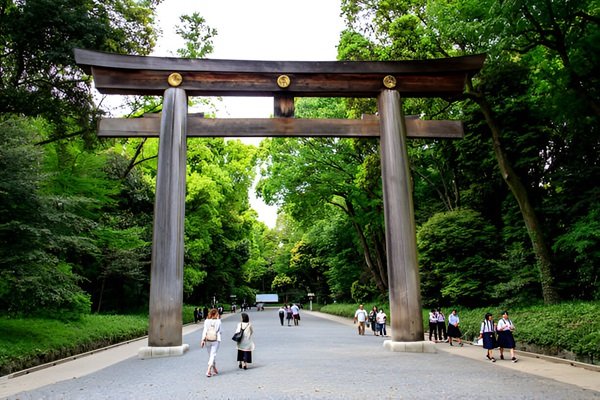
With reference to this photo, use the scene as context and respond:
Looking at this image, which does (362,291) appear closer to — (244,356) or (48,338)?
(48,338)

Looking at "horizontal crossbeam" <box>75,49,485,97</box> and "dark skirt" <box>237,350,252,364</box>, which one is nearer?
"dark skirt" <box>237,350,252,364</box>

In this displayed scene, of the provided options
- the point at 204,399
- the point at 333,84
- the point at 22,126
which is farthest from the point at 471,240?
the point at 22,126

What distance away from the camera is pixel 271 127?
12289 millimetres

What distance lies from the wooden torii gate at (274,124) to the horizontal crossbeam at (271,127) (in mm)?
28

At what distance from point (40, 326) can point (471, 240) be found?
1705cm

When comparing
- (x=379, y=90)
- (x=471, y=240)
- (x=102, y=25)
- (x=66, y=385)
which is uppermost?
(x=102, y=25)

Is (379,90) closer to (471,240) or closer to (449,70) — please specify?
(449,70)

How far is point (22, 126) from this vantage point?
1227cm

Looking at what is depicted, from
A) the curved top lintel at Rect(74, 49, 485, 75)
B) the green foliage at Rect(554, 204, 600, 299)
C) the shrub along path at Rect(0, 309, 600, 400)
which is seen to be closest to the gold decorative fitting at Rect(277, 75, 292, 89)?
the curved top lintel at Rect(74, 49, 485, 75)

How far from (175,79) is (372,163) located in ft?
42.3

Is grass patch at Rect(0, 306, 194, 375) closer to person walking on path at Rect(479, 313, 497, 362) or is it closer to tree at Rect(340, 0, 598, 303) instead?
person walking on path at Rect(479, 313, 497, 362)

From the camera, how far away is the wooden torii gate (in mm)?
11250

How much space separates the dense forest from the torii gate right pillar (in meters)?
4.04

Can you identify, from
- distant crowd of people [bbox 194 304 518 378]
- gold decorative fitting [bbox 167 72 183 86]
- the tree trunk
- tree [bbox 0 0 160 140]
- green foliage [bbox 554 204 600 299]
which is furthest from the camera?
the tree trunk
